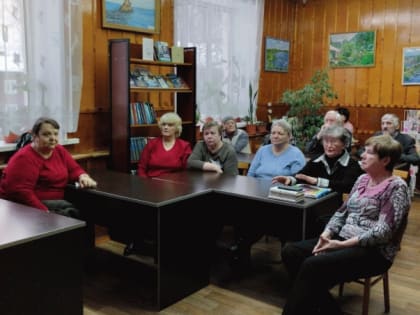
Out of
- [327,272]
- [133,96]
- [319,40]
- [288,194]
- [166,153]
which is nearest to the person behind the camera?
[327,272]

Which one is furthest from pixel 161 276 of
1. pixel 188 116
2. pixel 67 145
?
pixel 188 116

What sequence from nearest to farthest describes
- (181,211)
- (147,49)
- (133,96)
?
(181,211) → (147,49) → (133,96)

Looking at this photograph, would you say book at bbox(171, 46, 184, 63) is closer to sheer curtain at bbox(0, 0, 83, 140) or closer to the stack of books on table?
sheer curtain at bbox(0, 0, 83, 140)

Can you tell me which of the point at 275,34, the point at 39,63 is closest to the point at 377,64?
the point at 275,34

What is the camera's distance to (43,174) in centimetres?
314

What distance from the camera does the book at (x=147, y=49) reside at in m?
4.26

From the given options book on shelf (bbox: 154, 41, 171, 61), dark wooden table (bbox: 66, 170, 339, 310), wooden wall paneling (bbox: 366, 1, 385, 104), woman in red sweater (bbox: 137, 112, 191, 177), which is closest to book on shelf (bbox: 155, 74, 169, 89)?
book on shelf (bbox: 154, 41, 171, 61)

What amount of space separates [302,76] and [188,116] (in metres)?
2.87

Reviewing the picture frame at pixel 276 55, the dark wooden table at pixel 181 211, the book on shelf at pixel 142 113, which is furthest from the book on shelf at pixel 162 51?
the picture frame at pixel 276 55

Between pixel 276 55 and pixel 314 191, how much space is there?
4.09 metres

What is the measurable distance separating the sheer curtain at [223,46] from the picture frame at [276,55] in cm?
39

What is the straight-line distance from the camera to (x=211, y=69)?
5422mm

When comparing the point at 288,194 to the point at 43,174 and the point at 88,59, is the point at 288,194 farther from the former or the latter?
the point at 88,59

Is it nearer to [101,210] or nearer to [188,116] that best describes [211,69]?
[188,116]
